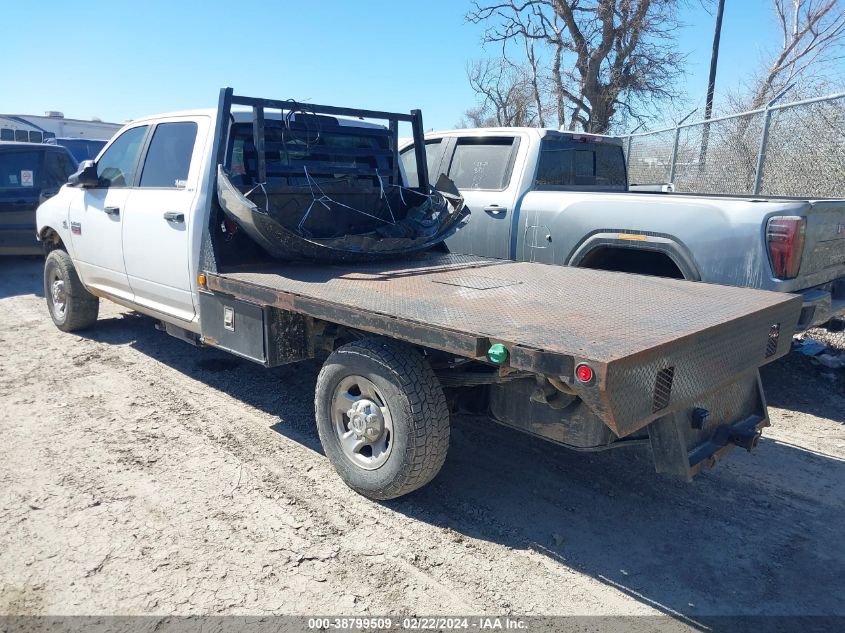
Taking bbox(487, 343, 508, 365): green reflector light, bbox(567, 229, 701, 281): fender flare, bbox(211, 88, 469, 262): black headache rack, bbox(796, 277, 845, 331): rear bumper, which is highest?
bbox(211, 88, 469, 262): black headache rack

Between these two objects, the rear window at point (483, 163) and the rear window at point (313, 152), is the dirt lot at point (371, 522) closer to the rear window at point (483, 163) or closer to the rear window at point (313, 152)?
the rear window at point (313, 152)

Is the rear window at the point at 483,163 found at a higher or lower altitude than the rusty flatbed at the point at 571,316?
higher

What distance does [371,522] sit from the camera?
11.1 ft

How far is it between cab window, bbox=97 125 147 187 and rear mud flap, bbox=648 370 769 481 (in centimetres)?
472

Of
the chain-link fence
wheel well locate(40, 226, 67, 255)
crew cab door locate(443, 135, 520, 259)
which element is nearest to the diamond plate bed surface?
crew cab door locate(443, 135, 520, 259)

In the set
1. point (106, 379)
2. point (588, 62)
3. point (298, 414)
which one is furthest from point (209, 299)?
point (588, 62)

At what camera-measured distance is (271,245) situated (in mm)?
4391

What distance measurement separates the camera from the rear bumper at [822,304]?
4645 millimetres

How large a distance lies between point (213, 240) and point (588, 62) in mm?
20031

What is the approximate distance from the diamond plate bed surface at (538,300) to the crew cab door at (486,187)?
1.23 metres

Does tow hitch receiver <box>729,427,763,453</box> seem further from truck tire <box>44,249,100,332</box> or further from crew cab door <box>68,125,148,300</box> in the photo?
truck tire <box>44,249,100,332</box>

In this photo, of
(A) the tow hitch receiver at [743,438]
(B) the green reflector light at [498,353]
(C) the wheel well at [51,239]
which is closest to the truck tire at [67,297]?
(C) the wheel well at [51,239]

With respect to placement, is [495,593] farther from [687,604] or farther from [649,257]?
[649,257]

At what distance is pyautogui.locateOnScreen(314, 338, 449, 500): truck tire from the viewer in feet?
10.6
